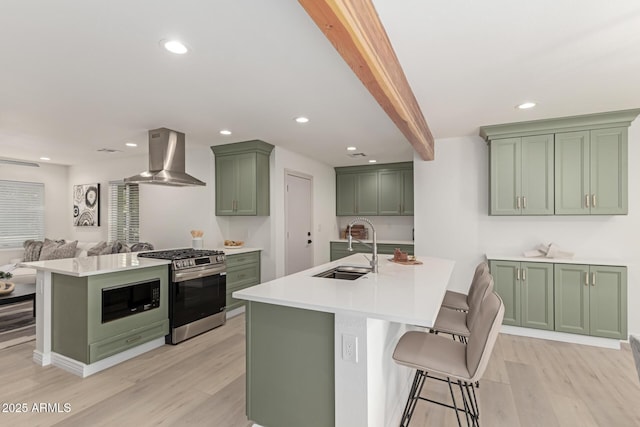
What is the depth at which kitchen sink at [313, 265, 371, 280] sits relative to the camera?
2578 millimetres

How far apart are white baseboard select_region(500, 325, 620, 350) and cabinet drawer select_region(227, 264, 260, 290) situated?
326 cm

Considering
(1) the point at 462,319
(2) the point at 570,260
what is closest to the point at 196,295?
(1) the point at 462,319

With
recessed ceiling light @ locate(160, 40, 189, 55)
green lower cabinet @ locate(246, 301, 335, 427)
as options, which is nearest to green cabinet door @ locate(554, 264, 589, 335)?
green lower cabinet @ locate(246, 301, 335, 427)

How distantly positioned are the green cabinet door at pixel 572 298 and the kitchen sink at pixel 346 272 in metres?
2.28

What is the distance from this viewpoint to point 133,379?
2.54 metres

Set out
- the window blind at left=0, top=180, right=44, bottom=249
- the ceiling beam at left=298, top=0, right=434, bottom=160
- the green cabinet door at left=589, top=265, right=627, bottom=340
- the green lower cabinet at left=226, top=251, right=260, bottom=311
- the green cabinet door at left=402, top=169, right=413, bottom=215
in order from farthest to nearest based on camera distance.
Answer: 1. the green cabinet door at left=402, top=169, right=413, bottom=215
2. the window blind at left=0, top=180, right=44, bottom=249
3. the green lower cabinet at left=226, top=251, right=260, bottom=311
4. the green cabinet door at left=589, top=265, right=627, bottom=340
5. the ceiling beam at left=298, top=0, right=434, bottom=160

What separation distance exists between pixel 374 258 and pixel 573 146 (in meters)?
2.68

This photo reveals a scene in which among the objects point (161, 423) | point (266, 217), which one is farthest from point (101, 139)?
point (161, 423)

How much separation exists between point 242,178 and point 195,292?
Answer: 5.65 feet

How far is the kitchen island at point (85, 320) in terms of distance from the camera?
8.51 feet

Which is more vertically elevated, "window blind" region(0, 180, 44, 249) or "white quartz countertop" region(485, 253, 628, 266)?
"window blind" region(0, 180, 44, 249)

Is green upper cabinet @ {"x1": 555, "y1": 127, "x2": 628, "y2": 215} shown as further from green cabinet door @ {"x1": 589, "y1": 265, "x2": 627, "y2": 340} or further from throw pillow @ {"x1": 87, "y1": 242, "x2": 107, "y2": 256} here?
throw pillow @ {"x1": 87, "y1": 242, "x2": 107, "y2": 256}

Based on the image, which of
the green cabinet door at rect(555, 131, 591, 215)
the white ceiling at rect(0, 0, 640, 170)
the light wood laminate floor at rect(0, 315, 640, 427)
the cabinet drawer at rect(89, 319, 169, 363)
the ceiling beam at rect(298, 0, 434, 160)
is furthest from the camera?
the green cabinet door at rect(555, 131, 591, 215)

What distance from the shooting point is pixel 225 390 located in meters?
2.37
